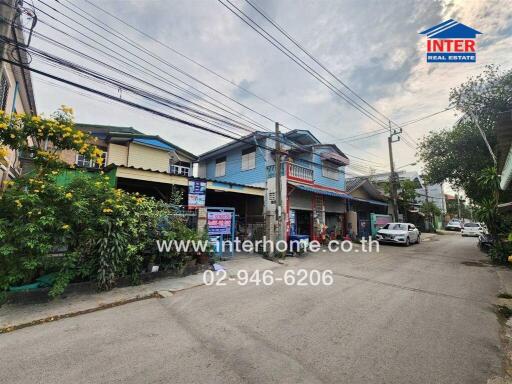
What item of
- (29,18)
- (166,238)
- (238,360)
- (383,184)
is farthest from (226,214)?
(383,184)

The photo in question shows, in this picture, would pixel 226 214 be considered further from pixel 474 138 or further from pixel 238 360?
pixel 474 138

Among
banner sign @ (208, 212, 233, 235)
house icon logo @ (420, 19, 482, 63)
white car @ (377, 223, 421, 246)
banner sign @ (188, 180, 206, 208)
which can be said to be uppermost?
house icon logo @ (420, 19, 482, 63)

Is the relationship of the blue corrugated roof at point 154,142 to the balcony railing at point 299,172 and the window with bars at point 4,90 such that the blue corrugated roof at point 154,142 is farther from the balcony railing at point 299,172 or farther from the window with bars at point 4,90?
the balcony railing at point 299,172

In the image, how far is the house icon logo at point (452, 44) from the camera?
369 inches

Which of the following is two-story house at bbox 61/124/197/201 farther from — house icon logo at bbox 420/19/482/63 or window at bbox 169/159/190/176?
house icon logo at bbox 420/19/482/63

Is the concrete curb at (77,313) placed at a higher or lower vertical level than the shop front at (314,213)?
lower

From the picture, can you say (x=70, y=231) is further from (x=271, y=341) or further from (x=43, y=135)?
(x=271, y=341)

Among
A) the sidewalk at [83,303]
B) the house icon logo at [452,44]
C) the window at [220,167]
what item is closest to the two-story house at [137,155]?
the window at [220,167]

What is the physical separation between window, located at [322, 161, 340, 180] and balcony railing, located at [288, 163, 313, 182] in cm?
177

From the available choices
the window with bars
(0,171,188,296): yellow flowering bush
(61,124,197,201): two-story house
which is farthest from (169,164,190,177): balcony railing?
(0,171,188,296): yellow flowering bush

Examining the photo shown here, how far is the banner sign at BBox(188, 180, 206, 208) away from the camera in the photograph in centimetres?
916

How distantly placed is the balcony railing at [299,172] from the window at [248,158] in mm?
2483

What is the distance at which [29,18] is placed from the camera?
5.07 meters

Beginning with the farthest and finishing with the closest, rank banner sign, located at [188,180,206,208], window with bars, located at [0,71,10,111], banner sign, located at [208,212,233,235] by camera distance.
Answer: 1. banner sign, located at [208,212,233,235]
2. banner sign, located at [188,180,206,208]
3. window with bars, located at [0,71,10,111]
